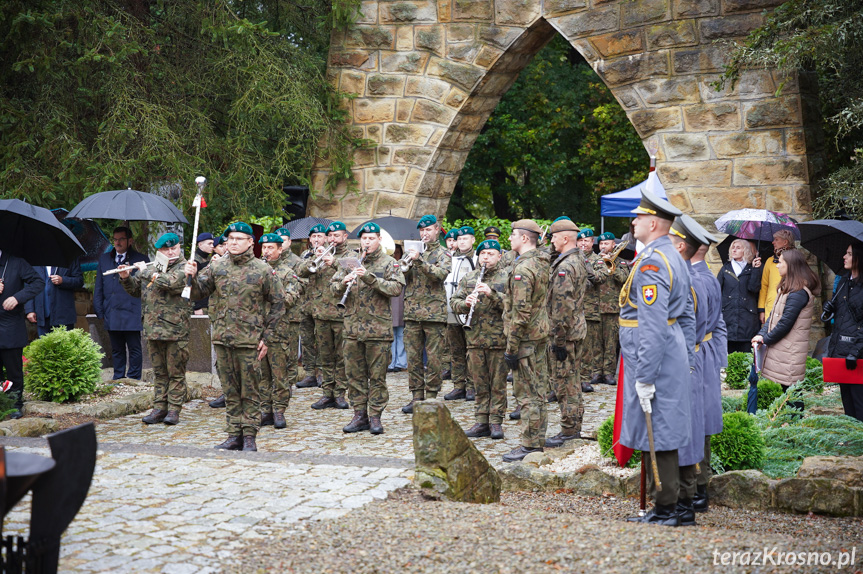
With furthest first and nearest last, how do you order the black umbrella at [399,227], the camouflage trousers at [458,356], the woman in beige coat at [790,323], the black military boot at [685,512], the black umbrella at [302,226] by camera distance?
1. the black umbrella at [399,227]
2. the black umbrella at [302,226]
3. the camouflage trousers at [458,356]
4. the woman in beige coat at [790,323]
5. the black military boot at [685,512]

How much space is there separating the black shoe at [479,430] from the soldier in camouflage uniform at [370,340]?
874 millimetres

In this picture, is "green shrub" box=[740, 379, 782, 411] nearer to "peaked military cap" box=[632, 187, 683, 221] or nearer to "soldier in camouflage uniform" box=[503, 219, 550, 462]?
"soldier in camouflage uniform" box=[503, 219, 550, 462]

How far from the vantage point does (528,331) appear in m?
7.90

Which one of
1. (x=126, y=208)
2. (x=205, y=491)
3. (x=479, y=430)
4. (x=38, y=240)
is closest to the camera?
(x=205, y=491)

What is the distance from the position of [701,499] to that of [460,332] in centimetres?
561

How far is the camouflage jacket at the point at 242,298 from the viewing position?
8094 mm

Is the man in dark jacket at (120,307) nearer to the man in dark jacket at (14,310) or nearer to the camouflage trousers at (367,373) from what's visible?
the man in dark jacket at (14,310)

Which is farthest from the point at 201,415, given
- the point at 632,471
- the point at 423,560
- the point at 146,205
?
the point at 423,560

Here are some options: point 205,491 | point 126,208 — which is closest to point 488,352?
point 205,491

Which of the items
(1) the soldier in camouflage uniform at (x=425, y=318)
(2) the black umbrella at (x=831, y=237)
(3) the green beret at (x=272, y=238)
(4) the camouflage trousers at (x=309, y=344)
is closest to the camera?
(2) the black umbrella at (x=831, y=237)

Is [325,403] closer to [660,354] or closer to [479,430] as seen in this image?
[479,430]

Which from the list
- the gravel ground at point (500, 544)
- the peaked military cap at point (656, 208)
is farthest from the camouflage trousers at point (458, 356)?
the peaked military cap at point (656, 208)

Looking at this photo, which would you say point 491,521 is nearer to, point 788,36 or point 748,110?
point 788,36

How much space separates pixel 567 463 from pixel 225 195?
768 cm
